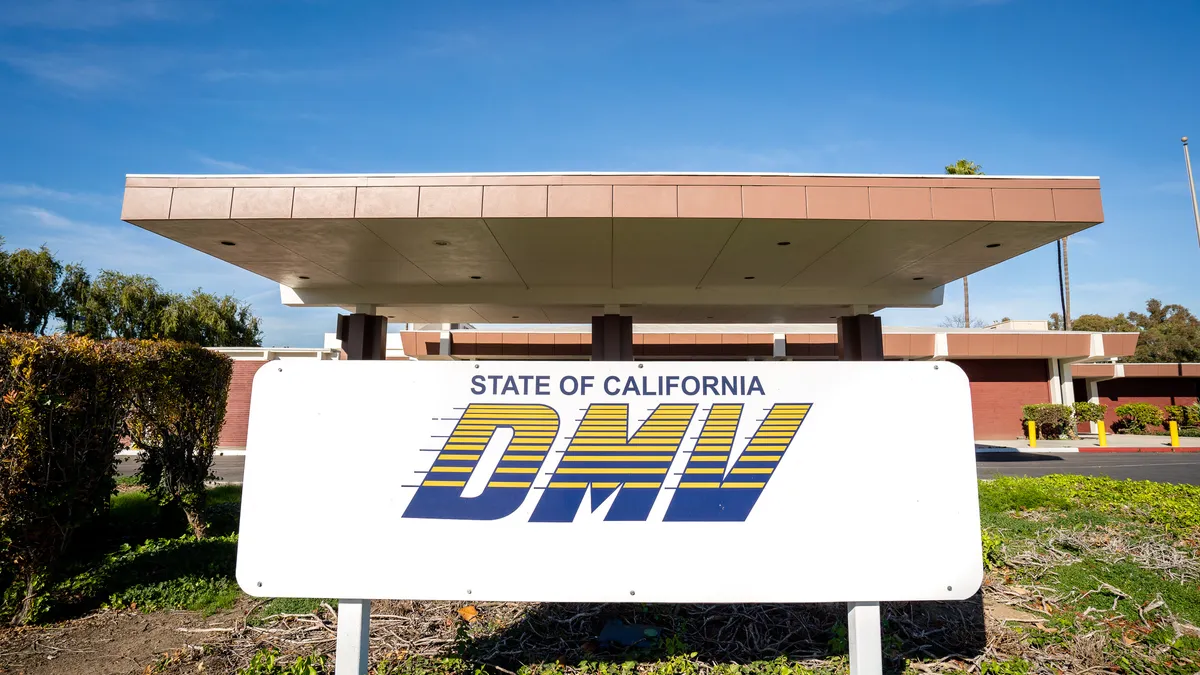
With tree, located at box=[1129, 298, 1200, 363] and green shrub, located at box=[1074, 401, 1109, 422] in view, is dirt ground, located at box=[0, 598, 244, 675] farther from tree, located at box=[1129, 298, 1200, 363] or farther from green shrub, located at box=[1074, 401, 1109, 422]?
tree, located at box=[1129, 298, 1200, 363]

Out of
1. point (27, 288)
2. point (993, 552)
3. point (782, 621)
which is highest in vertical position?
point (27, 288)

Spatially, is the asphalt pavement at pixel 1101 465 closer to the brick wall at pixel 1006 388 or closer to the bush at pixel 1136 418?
the brick wall at pixel 1006 388

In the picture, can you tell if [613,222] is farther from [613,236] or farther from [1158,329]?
[1158,329]

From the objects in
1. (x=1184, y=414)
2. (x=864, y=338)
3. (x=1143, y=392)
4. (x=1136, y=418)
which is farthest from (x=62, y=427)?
(x=1184, y=414)

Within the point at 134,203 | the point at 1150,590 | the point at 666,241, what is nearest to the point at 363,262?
the point at 134,203

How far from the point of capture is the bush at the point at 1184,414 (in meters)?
28.6

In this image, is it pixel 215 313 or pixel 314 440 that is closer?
pixel 314 440

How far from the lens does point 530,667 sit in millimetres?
3615

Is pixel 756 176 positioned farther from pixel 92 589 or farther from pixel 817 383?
pixel 92 589

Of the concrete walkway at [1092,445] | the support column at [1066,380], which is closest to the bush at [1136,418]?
the concrete walkway at [1092,445]

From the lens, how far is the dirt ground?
3.96 metres

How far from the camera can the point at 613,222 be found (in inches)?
322

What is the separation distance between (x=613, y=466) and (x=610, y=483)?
0.29 feet

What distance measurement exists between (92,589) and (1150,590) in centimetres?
888
